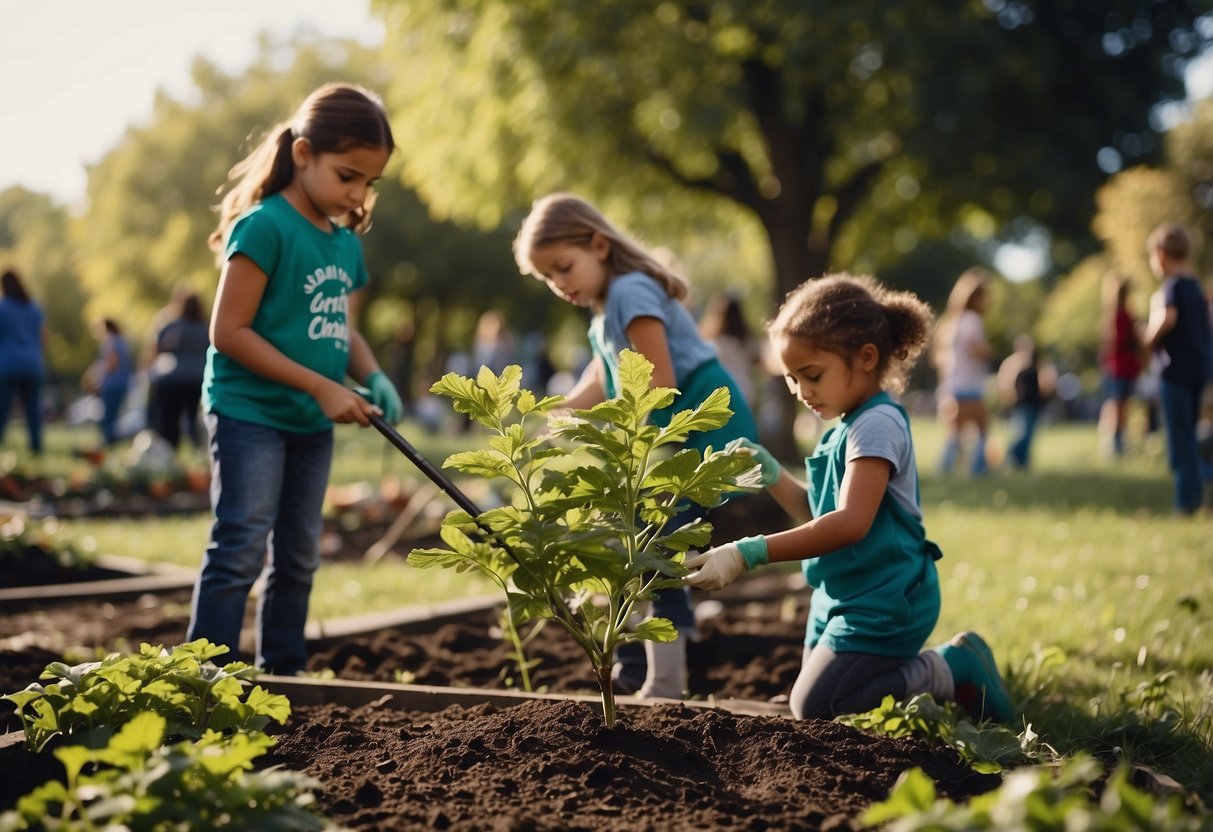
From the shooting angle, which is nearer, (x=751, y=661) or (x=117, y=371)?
(x=751, y=661)

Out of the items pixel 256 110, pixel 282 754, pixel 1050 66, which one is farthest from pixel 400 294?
pixel 282 754

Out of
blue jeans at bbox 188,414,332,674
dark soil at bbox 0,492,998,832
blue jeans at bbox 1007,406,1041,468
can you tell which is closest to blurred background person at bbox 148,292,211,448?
blue jeans at bbox 188,414,332,674

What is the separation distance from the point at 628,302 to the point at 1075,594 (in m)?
2.58

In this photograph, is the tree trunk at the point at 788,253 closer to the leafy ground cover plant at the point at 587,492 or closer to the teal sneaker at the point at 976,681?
the teal sneaker at the point at 976,681

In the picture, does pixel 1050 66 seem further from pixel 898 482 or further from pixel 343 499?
pixel 898 482

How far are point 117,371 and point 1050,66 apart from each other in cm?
1167

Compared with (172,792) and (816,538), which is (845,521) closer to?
(816,538)

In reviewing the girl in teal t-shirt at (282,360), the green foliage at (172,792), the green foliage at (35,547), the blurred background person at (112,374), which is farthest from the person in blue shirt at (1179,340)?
the blurred background person at (112,374)

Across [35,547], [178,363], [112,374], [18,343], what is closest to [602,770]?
[35,547]

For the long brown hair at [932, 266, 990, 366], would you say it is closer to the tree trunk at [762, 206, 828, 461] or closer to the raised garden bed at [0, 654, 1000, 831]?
the tree trunk at [762, 206, 828, 461]

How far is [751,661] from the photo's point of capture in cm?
397

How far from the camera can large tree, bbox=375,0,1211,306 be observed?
40.1 ft

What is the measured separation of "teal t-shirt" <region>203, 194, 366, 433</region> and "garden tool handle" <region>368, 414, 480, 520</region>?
1.55 feet

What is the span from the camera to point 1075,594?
4.91 meters
